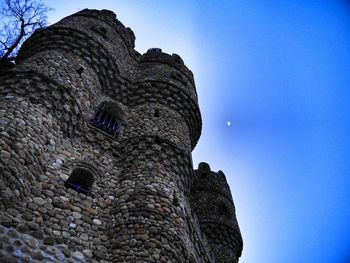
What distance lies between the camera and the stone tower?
670 centimetres

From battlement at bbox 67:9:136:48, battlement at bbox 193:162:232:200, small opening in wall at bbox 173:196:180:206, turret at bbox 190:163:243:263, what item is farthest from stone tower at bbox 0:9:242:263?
battlement at bbox 193:162:232:200

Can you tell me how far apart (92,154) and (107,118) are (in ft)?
A: 7.87

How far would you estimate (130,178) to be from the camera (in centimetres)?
922

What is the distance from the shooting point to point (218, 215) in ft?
55.8

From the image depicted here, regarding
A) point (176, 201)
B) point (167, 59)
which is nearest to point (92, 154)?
point (176, 201)

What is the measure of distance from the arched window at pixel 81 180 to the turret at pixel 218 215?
28.2ft

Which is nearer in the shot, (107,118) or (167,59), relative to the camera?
(107,118)

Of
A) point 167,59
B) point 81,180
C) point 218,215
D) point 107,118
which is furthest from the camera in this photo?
point 167,59

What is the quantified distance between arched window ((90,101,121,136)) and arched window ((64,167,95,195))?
2.19 meters

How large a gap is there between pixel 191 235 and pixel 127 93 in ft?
21.4

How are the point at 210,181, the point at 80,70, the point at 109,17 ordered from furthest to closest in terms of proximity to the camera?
the point at 210,181
the point at 109,17
the point at 80,70

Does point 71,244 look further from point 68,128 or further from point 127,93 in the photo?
point 127,93

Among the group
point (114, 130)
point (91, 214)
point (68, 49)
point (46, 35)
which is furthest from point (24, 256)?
point (46, 35)

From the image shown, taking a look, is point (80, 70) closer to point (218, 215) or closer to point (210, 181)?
point (218, 215)
